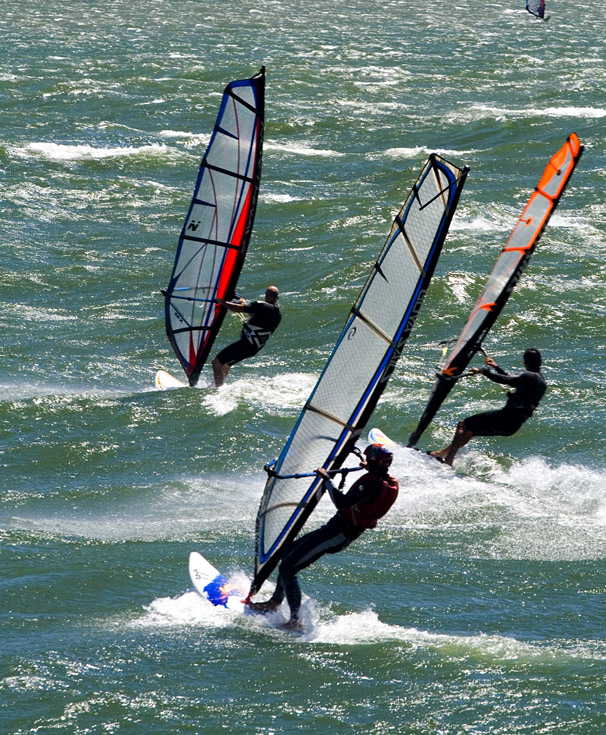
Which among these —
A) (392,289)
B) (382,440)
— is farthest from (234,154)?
(392,289)

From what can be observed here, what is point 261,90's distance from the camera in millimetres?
13469

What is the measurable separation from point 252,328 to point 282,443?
1.77 m

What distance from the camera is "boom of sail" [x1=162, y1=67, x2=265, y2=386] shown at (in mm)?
13680

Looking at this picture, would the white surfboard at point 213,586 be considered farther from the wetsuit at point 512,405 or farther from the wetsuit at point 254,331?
the wetsuit at point 254,331

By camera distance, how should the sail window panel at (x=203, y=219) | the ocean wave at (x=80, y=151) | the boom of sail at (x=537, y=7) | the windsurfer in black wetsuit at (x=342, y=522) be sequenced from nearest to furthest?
the windsurfer in black wetsuit at (x=342, y=522)
the sail window panel at (x=203, y=219)
the ocean wave at (x=80, y=151)
the boom of sail at (x=537, y=7)

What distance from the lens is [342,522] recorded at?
800 centimetres

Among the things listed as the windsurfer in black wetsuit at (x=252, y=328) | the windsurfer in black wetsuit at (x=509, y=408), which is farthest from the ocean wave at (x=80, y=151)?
the windsurfer in black wetsuit at (x=509, y=408)

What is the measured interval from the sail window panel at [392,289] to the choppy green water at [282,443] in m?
2.17

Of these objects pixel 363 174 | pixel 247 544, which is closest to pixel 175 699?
pixel 247 544

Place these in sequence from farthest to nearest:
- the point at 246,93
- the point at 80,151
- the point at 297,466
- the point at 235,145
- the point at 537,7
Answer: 1. the point at 537,7
2. the point at 80,151
3. the point at 235,145
4. the point at 246,93
5. the point at 297,466

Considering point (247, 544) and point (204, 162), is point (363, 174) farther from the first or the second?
point (247, 544)

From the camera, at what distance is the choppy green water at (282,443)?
7.55 m

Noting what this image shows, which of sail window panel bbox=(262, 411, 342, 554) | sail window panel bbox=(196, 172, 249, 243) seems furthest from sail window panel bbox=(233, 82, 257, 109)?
sail window panel bbox=(262, 411, 342, 554)

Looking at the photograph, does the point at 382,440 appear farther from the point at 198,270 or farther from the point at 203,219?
the point at 203,219
